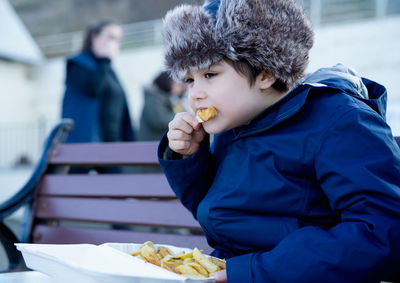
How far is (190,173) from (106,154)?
81 centimetres

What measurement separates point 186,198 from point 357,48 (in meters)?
10.3

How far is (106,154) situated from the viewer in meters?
2.19

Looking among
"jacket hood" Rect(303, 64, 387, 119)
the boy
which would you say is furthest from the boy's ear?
"jacket hood" Rect(303, 64, 387, 119)

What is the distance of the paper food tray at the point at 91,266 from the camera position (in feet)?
2.94

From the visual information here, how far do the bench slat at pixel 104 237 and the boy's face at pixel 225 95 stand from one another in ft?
2.03

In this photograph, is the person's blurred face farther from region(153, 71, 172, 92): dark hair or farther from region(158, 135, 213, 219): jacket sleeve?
region(158, 135, 213, 219): jacket sleeve

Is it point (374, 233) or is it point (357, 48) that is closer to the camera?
point (374, 233)

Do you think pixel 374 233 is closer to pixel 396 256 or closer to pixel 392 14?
pixel 396 256

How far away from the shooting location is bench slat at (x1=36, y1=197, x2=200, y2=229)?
191 cm

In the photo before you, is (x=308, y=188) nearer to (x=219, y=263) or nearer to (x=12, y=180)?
(x=219, y=263)

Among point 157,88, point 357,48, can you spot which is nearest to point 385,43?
point 357,48

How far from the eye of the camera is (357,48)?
35.4ft

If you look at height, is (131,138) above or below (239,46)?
below

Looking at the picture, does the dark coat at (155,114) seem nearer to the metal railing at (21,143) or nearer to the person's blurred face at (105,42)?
the person's blurred face at (105,42)
